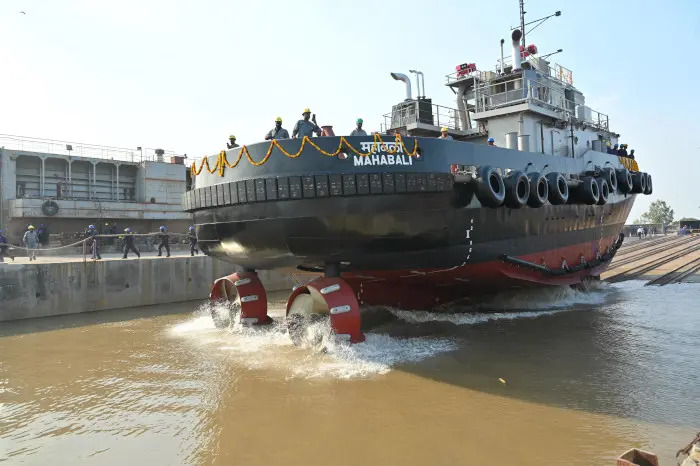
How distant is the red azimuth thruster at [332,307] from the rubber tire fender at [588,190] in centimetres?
663

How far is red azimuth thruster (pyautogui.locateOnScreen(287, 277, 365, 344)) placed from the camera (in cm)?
716

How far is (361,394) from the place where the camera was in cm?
561

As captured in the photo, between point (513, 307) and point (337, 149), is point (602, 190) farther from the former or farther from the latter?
point (337, 149)

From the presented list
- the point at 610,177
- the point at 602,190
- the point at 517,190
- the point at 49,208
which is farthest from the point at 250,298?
the point at 49,208

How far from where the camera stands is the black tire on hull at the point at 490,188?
7.79m

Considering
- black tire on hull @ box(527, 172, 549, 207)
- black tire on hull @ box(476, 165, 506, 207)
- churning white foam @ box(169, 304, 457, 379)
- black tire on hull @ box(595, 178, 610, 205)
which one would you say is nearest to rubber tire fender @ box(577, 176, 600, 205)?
black tire on hull @ box(595, 178, 610, 205)

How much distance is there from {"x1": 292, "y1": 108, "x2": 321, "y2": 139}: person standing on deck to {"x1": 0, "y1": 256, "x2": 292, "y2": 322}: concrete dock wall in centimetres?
814

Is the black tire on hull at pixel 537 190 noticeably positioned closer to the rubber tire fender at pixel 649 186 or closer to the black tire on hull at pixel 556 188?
the black tire on hull at pixel 556 188

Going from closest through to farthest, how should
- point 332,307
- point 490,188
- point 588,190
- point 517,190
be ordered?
point 332,307, point 490,188, point 517,190, point 588,190

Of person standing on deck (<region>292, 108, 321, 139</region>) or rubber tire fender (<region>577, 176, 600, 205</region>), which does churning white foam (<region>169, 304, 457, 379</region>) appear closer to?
person standing on deck (<region>292, 108, 321, 139</region>)

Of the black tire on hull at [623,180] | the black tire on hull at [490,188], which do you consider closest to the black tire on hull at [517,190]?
the black tire on hull at [490,188]

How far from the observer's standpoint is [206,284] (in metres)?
15.3

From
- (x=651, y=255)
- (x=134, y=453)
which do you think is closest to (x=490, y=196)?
(x=134, y=453)

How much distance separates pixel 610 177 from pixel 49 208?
76.0 ft
